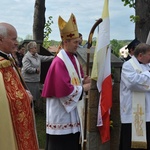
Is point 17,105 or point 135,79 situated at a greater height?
point 135,79

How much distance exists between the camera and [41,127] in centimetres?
794

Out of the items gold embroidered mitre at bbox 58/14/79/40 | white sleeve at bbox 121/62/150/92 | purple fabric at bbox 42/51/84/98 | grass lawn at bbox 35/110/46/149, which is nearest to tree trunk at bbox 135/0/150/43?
grass lawn at bbox 35/110/46/149

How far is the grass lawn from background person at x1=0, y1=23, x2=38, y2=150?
3.15 meters

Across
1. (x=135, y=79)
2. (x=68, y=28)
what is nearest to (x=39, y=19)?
(x=135, y=79)

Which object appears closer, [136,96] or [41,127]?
[136,96]

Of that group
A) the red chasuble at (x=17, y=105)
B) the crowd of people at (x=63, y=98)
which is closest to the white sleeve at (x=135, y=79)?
the crowd of people at (x=63, y=98)

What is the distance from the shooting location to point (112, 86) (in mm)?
5812

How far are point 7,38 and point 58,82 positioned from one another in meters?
1.08

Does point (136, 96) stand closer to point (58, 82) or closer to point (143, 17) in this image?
point (58, 82)

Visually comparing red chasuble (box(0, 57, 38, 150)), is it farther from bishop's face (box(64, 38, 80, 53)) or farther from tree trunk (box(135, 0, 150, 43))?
tree trunk (box(135, 0, 150, 43))

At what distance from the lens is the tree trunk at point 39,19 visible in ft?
42.0

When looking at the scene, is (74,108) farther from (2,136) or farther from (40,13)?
(40,13)

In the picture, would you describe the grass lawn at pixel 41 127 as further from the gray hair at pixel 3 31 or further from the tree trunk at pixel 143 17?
the gray hair at pixel 3 31

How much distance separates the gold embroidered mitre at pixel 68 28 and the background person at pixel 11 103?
105cm
